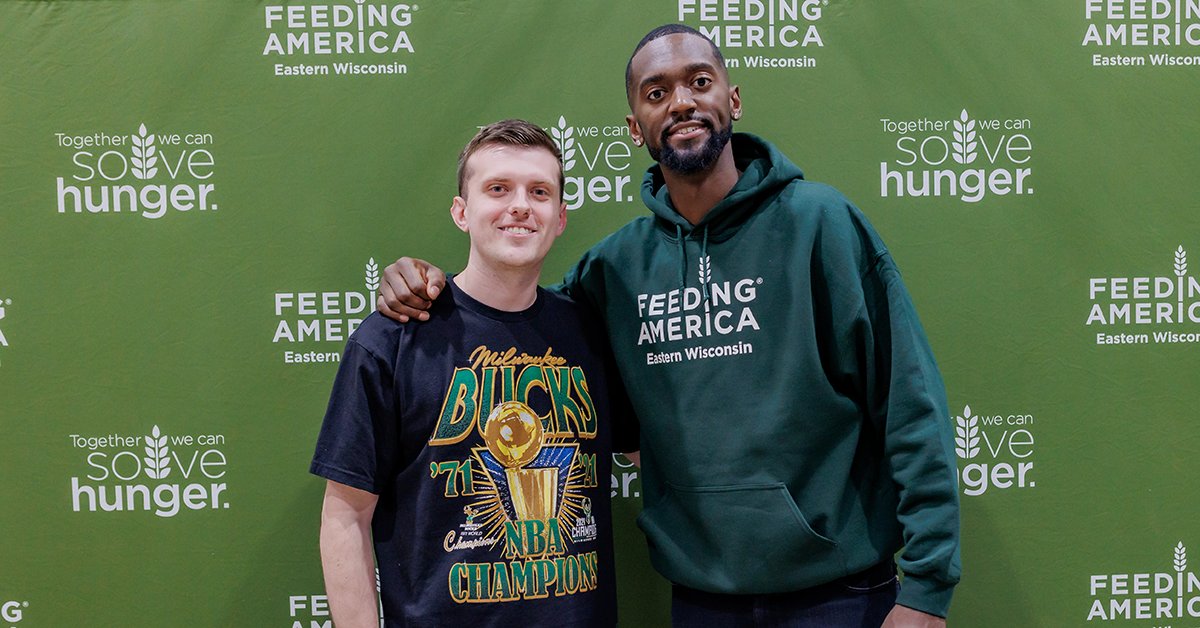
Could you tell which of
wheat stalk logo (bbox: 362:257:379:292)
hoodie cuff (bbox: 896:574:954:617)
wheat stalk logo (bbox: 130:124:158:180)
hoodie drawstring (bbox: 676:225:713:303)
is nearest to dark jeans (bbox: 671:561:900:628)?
hoodie cuff (bbox: 896:574:954:617)

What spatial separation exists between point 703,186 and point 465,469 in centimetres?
68

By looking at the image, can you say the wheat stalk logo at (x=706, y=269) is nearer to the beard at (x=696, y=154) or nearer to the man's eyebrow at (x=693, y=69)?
the beard at (x=696, y=154)

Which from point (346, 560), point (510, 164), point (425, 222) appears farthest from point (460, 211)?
point (346, 560)

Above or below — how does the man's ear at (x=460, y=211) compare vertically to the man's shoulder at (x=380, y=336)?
above

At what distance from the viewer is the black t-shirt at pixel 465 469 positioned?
154 centimetres

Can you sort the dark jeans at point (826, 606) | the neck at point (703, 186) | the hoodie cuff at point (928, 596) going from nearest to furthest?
1. the hoodie cuff at point (928, 596)
2. the dark jeans at point (826, 606)
3. the neck at point (703, 186)

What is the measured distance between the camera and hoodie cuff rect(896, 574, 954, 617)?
1444 millimetres

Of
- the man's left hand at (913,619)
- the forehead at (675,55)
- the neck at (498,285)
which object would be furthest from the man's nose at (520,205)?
the man's left hand at (913,619)

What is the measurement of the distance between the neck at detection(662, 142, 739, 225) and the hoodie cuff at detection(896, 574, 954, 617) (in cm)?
74

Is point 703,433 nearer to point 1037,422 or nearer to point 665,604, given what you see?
point 665,604

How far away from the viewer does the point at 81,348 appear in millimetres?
2148

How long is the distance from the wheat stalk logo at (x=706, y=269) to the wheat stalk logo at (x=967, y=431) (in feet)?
3.07

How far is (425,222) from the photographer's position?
2.15 m

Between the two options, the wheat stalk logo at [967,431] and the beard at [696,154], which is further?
the wheat stalk logo at [967,431]
